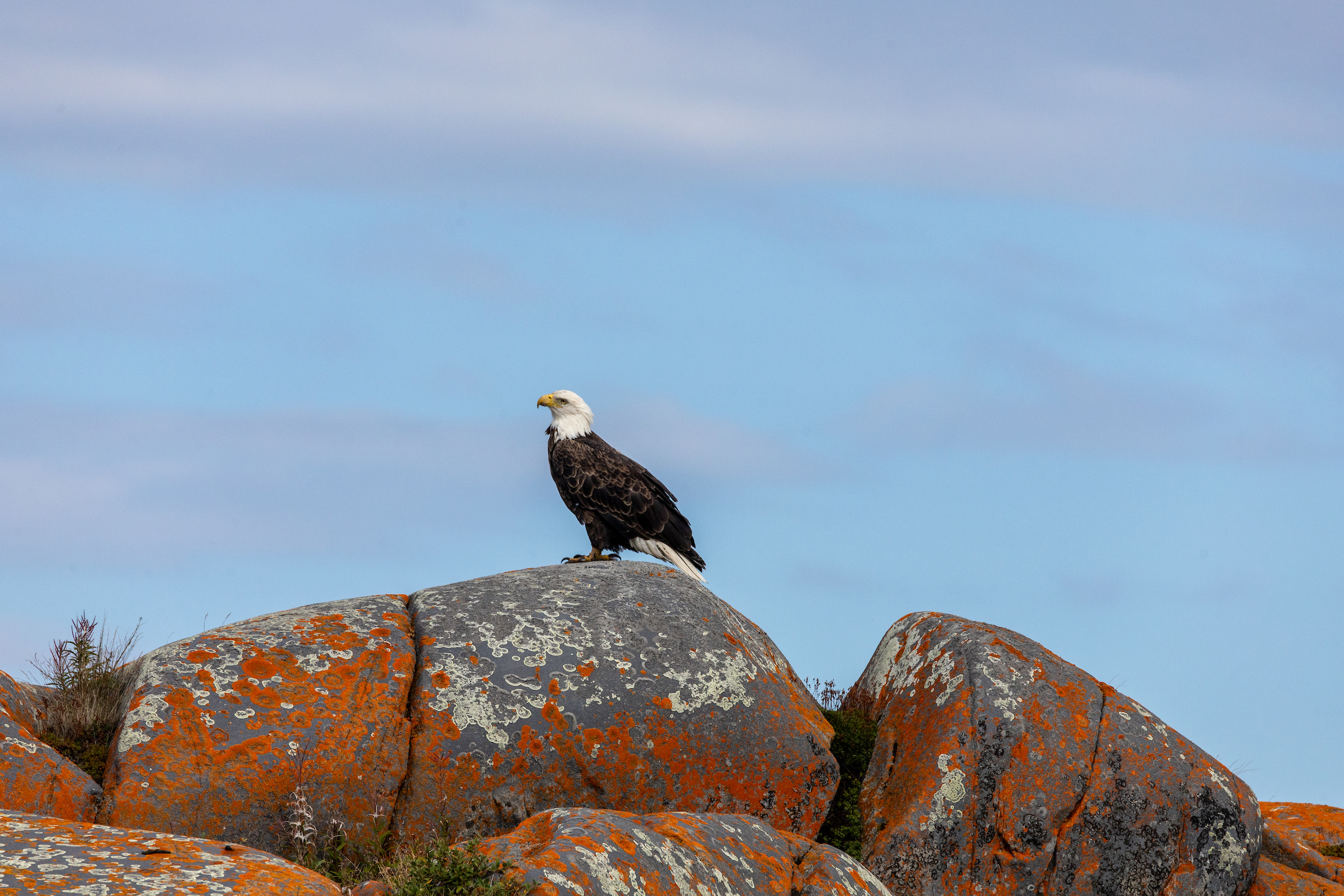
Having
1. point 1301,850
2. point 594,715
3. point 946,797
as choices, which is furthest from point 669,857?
point 1301,850

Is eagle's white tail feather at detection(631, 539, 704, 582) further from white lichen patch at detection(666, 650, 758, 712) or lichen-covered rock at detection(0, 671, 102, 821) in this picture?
lichen-covered rock at detection(0, 671, 102, 821)

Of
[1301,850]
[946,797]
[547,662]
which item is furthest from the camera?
[1301,850]

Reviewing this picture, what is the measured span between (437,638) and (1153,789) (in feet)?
22.5

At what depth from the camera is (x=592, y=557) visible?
14.0m

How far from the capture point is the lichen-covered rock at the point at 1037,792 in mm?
11109

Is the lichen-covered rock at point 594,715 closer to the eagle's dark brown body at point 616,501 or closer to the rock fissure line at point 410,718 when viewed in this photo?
the rock fissure line at point 410,718

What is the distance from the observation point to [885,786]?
1165cm

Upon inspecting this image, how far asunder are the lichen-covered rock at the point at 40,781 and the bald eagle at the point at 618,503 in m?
5.93

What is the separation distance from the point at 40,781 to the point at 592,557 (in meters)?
6.05

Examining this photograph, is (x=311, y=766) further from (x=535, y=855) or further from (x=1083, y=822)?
→ (x=1083, y=822)

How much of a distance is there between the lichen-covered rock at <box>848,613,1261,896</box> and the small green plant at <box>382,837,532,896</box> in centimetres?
496

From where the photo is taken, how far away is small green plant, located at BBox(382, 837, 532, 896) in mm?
7023

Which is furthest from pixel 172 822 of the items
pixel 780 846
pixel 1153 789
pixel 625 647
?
pixel 1153 789

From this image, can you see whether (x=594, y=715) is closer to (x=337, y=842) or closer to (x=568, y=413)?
(x=337, y=842)
